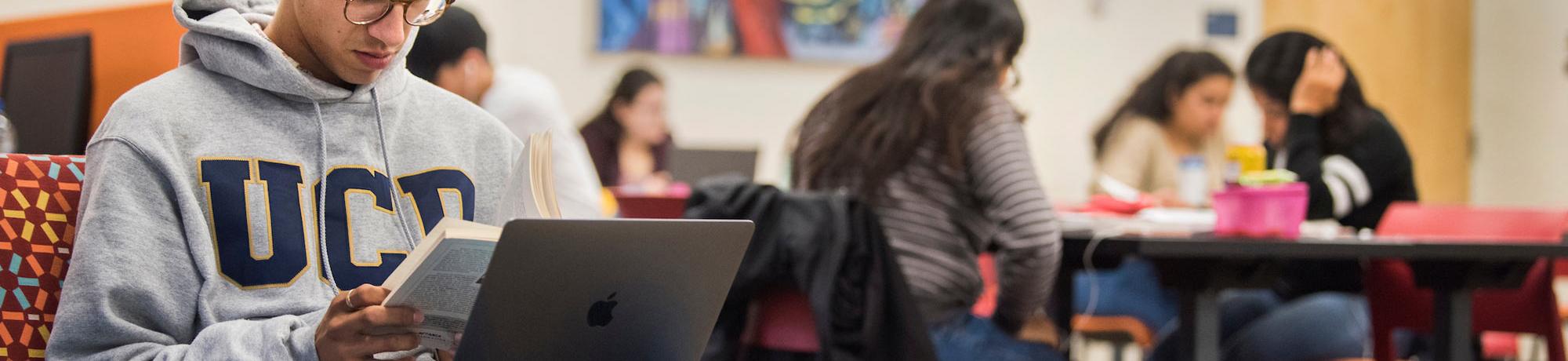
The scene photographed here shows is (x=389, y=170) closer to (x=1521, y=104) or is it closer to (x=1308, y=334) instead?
(x=1308, y=334)

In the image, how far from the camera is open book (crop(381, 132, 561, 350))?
90cm

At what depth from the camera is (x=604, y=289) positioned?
101cm

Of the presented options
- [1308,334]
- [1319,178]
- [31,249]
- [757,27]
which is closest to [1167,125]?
[1319,178]

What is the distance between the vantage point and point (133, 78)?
188cm

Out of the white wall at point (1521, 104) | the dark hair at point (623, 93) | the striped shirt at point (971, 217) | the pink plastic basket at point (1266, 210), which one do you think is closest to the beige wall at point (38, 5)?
the striped shirt at point (971, 217)

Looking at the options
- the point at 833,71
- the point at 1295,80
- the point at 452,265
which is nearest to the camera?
the point at 452,265

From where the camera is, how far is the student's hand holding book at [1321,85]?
3.14 metres

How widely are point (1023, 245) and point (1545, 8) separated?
4.61 metres

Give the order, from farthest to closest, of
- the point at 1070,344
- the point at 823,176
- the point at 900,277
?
the point at 1070,344, the point at 823,176, the point at 900,277

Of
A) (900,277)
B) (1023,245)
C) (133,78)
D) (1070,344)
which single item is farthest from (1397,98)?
(133,78)

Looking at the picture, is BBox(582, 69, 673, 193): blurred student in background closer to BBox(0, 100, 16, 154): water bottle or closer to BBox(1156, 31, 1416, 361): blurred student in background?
BBox(1156, 31, 1416, 361): blurred student in background

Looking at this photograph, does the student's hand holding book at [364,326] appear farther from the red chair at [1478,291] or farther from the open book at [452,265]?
the red chair at [1478,291]

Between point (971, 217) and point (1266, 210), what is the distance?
1.81 ft

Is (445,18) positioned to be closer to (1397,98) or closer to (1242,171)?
(1242,171)
